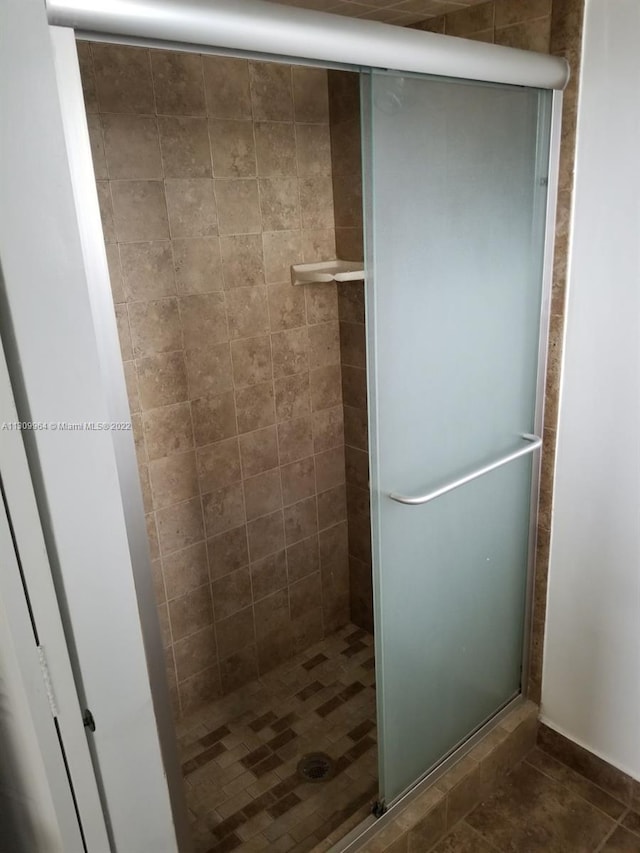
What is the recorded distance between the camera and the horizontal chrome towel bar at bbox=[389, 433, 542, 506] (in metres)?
1.44

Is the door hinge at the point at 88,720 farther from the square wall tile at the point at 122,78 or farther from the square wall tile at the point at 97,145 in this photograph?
the square wall tile at the point at 122,78

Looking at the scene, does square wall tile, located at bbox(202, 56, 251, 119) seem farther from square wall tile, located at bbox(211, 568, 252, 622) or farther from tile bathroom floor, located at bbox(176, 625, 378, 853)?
tile bathroom floor, located at bbox(176, 625, 378, 853)

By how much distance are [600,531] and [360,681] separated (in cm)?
108

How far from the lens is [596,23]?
1.45m

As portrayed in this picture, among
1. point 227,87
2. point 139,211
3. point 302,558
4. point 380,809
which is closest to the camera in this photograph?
point 380,809

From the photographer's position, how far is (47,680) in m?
0.77

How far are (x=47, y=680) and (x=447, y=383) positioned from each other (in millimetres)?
1056

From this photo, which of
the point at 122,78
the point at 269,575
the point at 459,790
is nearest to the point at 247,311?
the point at 122,78

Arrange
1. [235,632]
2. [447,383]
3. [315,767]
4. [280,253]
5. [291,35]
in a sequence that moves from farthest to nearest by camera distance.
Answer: [235,632], [280,253], [315,767], [447,383], [291,35]

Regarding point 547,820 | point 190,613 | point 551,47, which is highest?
point 551,47

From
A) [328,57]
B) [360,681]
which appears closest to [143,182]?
[328,57]

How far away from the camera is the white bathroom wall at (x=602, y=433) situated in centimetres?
147

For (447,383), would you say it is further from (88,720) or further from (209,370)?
(88,720)

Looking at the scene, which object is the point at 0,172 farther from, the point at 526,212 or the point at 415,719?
the point at 415,719
